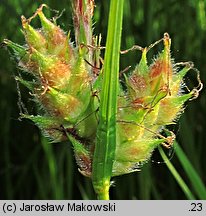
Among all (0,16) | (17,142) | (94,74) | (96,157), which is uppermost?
(0,16)

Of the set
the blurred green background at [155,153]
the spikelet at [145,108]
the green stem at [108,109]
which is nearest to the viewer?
the green stem at [108,109]

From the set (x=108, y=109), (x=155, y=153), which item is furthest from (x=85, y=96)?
(x=155, y=153)

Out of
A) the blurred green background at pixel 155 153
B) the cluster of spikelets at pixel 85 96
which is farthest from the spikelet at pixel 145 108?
the blurred green background at pixel 155 153

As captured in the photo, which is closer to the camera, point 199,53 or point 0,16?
point 199,53

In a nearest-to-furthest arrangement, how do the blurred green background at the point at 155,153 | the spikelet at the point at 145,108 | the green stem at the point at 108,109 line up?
1. the green stem at the point at 108,109
2. the spikelet at the point at 145,108
3. the blurred green background at the point at 155,153

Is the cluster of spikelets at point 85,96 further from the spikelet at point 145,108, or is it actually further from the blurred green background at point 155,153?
the blurred green background at point 155,153

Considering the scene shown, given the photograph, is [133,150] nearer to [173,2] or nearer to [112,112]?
[112,112]

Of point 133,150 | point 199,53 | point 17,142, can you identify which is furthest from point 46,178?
point 133,150
